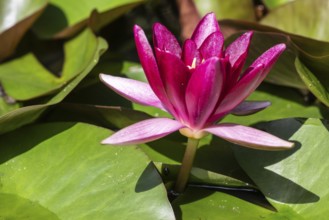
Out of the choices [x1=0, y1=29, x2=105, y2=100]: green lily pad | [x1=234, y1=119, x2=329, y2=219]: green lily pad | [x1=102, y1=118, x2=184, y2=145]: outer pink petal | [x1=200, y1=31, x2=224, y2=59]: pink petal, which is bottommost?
[x1=234, y1=119, x2=329, y2=219]: green lily pad

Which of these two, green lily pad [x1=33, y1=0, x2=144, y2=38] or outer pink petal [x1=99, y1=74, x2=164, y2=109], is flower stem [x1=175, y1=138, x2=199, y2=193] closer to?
outer pink petal [x1=99, y1=74, x2=164, y2=109]

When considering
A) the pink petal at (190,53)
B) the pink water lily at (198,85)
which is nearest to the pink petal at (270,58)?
the pink water lily at (198,85)

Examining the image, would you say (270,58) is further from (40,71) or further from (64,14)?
(64,14)

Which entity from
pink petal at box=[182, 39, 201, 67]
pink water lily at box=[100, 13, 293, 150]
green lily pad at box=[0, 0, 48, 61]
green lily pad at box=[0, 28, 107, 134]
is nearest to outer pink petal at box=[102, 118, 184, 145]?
pink water lily at box=[100, 13, 293, 150]

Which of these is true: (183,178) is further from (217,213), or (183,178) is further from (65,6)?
(65,6)

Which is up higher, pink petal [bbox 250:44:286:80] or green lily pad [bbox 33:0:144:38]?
pink petal [bbox 250:44:286:80]

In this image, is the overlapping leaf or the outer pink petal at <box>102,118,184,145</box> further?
the overlapping leaf

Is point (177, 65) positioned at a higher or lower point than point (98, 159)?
higher

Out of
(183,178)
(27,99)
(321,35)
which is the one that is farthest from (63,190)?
(321,35)

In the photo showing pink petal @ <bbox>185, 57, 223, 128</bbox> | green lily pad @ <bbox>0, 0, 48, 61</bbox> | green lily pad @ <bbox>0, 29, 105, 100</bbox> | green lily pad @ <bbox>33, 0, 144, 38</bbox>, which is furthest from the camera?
green lily pad @ <bbox>33, 0, 144, 38</bbox>
